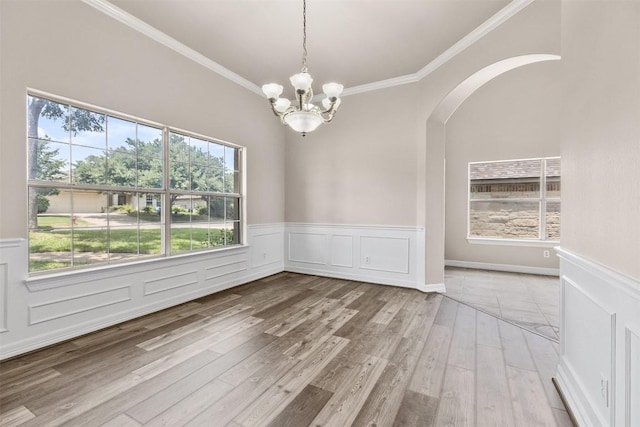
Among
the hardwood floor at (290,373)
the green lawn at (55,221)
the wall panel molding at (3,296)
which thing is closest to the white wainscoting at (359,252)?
the hardwood floor at (290,373)

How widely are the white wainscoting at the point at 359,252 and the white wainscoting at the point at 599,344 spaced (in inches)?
91.7

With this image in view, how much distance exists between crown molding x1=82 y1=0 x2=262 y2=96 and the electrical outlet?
455 centimetres

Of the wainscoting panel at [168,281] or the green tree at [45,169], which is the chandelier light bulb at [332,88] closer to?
the green tree at [45,169]

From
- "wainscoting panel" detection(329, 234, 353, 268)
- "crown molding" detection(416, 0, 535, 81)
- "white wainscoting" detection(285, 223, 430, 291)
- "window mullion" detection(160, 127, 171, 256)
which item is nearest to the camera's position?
"crown molding" detection(416, 0, 535, 81)

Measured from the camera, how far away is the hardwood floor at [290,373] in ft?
5.35

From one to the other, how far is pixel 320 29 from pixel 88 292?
3.51 meters

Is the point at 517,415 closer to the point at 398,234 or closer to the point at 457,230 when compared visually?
the point at 398,234

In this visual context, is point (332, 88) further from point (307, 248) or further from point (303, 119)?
point (307, 248)

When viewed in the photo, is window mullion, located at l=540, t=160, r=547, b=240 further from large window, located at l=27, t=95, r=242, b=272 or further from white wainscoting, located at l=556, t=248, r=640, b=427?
large window, located at l=27, t=95, r=242, b=272

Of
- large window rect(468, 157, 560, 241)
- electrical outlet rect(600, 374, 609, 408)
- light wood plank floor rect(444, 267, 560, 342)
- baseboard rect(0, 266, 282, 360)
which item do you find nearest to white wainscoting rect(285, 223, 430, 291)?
light wood plank floor rect(444, 267, 560, 342)

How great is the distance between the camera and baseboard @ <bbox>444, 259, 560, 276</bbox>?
5.25 m

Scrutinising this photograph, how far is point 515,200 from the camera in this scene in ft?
18.6

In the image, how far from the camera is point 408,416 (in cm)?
163

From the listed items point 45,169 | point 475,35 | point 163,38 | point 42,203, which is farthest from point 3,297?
point 475,35
